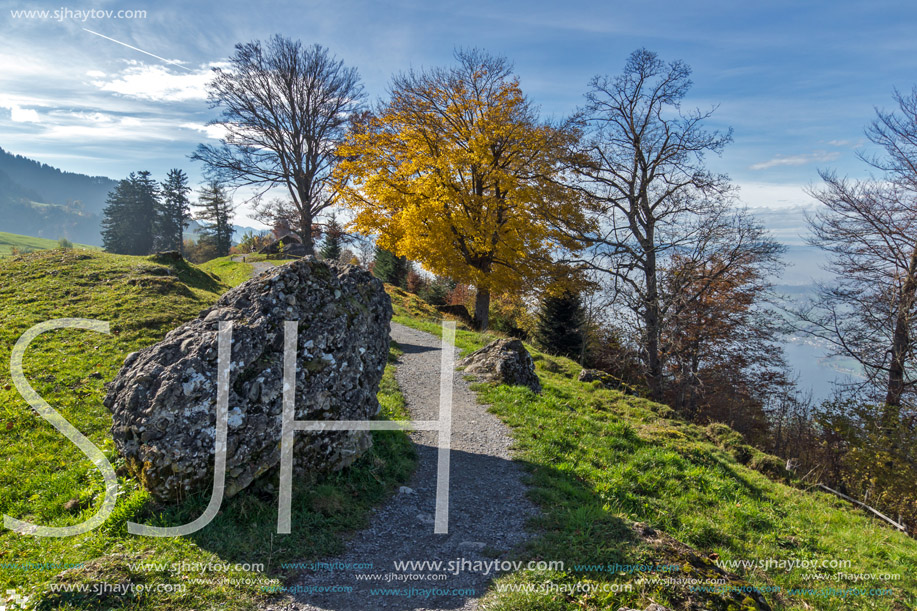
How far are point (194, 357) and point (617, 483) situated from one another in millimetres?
6686

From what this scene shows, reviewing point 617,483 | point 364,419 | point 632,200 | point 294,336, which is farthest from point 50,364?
point 632,200

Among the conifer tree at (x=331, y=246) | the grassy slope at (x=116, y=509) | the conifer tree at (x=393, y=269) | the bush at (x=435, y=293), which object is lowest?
the grassy slope at (x=116, y=509)

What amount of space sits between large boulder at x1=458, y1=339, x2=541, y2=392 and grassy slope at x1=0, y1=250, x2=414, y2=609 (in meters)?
3.42

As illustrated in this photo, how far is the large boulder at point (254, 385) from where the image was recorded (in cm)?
508

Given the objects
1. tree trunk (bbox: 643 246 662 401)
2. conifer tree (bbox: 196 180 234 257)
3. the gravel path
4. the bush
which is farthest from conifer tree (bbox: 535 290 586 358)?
conifer tree (bbox: 196 180 234 257)

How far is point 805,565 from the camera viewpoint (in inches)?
241

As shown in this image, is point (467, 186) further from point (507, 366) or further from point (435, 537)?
point (435, 537)

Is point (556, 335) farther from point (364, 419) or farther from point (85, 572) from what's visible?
point (85, 572)

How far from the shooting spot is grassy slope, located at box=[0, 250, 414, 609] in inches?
159

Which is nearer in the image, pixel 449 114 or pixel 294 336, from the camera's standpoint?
pixel 294 336

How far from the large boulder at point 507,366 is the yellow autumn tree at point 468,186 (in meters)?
6.68

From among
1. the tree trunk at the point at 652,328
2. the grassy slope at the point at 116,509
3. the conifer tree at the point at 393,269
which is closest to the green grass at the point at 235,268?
the conifer tree at the point at 393,269

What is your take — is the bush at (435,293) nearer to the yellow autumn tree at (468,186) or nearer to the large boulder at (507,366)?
the yellow autumn tree at (468,186)

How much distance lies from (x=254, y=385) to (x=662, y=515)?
615 centimetres
